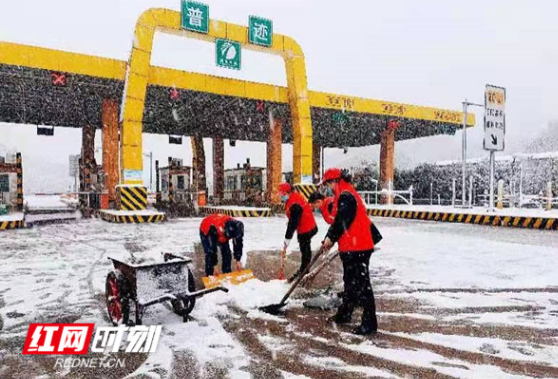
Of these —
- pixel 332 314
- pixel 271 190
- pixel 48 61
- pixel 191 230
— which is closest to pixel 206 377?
pixel 332 314

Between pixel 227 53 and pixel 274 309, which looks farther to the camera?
pixel 227 53

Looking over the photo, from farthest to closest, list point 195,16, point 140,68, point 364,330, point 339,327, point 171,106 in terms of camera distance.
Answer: point 171,106, point 195,16, point 140,68, point 339,327, point 364,330

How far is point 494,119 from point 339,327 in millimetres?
13576

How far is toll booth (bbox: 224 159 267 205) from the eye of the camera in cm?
3191

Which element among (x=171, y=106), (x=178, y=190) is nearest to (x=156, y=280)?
(x=171, y=106)

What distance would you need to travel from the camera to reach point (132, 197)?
60.4 feet

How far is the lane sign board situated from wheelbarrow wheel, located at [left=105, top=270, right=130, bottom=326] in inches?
547

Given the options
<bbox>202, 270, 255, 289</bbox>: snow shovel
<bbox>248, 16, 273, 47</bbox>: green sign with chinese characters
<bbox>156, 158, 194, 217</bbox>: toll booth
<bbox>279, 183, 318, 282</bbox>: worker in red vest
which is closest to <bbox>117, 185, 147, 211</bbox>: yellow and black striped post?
<bbox>248, 16, 273, 47</bbox>: green sign with chinese characters

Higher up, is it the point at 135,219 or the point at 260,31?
the point at 260,31

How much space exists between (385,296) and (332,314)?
1147mm

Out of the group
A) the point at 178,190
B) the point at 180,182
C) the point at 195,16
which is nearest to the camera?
the point at 195,16

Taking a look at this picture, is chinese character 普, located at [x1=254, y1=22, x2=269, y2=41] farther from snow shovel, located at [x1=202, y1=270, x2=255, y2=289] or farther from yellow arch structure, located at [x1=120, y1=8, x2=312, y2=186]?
snow shovel, located at [x1=202, y1=270, x2=255, y2=289]

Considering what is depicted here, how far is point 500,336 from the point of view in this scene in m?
4.45

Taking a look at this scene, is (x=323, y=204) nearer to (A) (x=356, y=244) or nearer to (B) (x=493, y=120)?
(A) (x=356, y=244)
